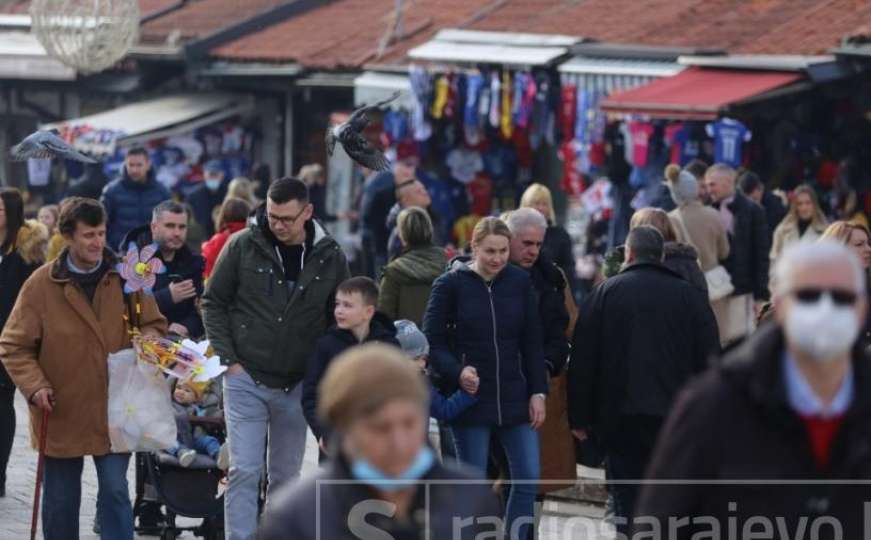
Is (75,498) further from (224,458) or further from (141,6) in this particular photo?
(141,6)

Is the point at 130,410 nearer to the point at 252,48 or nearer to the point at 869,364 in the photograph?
the point at 869,364

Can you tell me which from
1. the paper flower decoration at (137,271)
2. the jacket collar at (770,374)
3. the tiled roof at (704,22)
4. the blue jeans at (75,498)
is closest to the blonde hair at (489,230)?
the paper flower decoration at (137,271)

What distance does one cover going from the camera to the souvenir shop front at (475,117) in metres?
19.9

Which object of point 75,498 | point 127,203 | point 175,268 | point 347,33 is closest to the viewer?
point 75,498

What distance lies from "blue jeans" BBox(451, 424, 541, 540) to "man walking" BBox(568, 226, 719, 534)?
0.29m

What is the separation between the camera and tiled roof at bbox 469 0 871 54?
708 inches

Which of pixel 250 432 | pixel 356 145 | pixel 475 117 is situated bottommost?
pixel 250 432

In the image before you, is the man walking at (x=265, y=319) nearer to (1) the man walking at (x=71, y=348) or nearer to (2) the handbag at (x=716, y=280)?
(1) the man walking at (x=71, y=348)

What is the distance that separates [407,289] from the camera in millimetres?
10938

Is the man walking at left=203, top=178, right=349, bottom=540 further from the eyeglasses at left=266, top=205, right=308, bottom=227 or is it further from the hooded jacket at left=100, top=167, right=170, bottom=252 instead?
the hooded jacket at left=100, top=167, right=170, bottom=252

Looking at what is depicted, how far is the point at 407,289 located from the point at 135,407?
6.62ft

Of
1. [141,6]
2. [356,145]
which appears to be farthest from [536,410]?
[141,6]

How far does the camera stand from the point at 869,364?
502 cm

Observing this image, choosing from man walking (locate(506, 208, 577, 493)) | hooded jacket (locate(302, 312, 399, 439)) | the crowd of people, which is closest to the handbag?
the crowd of people
